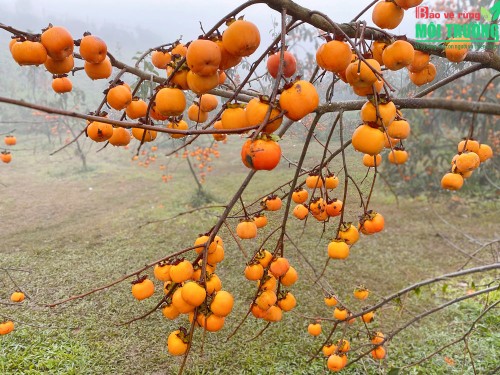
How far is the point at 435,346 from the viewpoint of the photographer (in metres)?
3.53

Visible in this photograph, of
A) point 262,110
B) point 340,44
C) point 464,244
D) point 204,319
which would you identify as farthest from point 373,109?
point 464,244

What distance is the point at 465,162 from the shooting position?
152 centimetres

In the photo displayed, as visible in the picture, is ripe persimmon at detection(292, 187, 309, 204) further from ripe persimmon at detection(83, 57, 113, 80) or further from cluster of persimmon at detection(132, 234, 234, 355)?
ripe persimmon at detection(83, 57, 113, 80)

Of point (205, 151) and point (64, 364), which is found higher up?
point (205, 151)

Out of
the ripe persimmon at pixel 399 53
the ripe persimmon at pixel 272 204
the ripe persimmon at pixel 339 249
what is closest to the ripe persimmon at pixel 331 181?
the ripe persimmon at pixel 272 204

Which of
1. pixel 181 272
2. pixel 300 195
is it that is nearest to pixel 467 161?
pixel 300 195

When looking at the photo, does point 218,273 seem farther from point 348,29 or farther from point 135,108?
point 348,29

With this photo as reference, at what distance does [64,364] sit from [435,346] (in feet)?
11.3

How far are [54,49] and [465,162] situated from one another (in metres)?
1.53

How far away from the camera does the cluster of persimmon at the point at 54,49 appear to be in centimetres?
92

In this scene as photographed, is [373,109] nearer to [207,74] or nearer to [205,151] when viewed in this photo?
[207,74]

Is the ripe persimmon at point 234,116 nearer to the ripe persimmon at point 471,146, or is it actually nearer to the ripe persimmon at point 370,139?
the ripe persimmon at point 370,139

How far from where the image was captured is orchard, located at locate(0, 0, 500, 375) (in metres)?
0.86

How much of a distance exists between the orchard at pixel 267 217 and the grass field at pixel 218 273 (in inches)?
1.0
